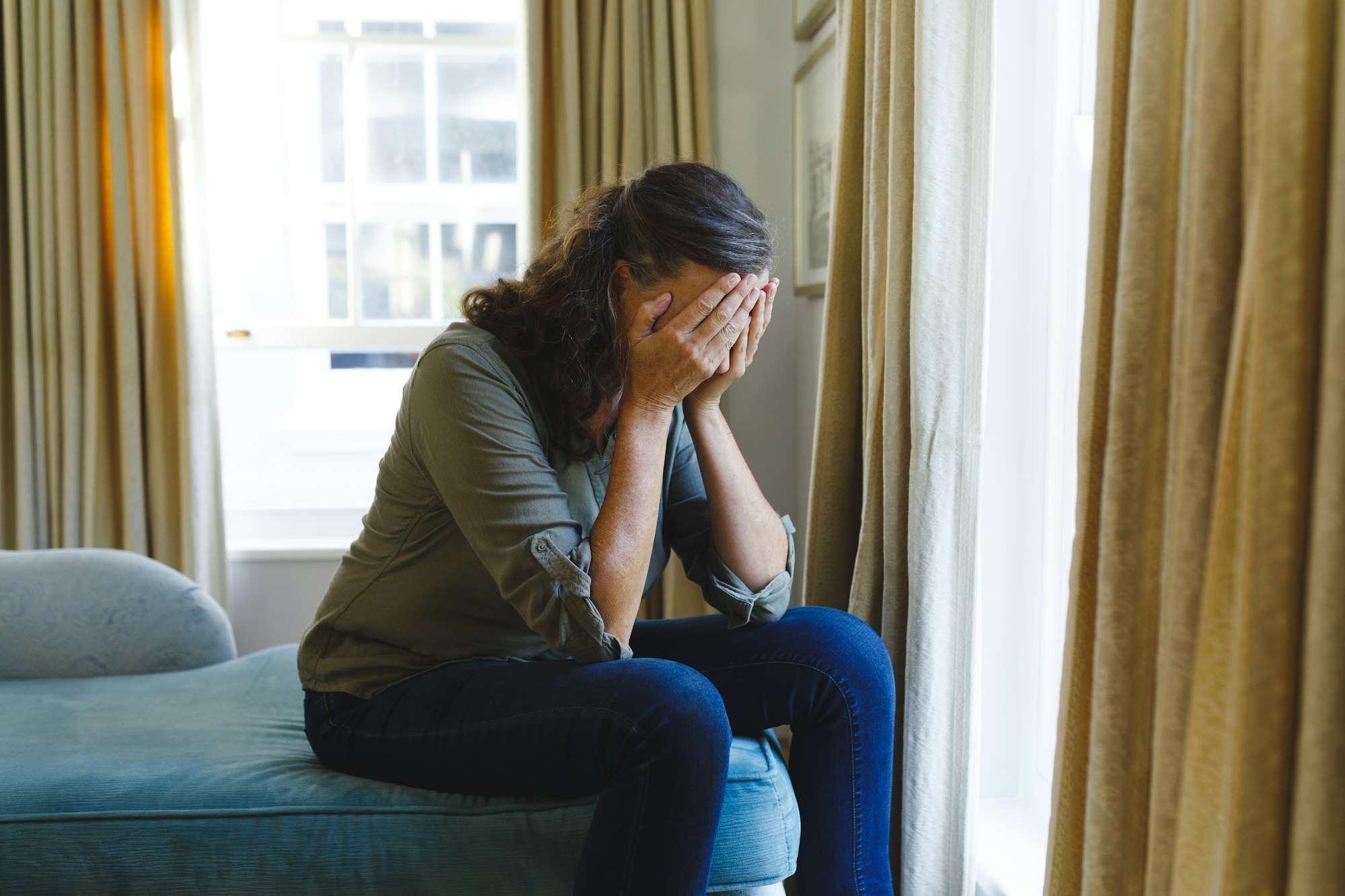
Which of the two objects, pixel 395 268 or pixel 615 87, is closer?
pixel 615 87

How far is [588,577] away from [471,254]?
6.28ft

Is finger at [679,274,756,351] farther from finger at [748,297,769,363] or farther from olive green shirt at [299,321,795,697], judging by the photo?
olive green shirt at [299,321,795,697]

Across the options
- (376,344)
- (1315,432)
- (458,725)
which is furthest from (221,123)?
(1315,432)

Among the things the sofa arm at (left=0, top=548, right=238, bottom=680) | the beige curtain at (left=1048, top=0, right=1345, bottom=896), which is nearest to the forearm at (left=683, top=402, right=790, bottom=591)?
the beige curtain at (left=1048, top=0, right=1345, bottom=896)

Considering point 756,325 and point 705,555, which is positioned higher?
point 756,325

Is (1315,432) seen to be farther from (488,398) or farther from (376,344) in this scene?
(376,344)

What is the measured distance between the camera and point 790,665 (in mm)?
1340

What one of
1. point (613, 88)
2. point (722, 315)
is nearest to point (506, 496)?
point (722, 315)

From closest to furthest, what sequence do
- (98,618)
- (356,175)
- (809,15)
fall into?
(98,618) < (809,15) < (356,175)

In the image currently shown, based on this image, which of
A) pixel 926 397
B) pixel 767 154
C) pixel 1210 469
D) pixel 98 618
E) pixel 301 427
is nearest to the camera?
pixel 1210 469

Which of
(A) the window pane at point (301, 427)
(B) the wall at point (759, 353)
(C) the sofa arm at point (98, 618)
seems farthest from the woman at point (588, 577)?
(A) the window pane at point (301, 427)

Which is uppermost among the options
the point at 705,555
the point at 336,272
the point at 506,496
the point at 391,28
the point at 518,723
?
the point at 391,28

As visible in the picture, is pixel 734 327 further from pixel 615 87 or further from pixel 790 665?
pixel 615 87

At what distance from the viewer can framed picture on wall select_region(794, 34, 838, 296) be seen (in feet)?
7.73
